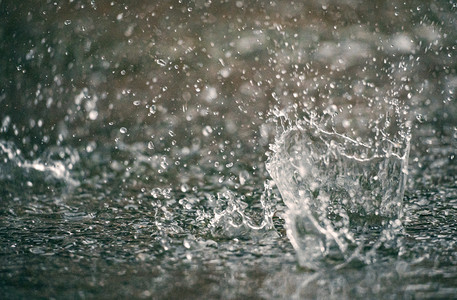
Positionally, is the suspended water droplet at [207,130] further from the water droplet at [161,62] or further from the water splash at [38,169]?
the water splash at [38,169]

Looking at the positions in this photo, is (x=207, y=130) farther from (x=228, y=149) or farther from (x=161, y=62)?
(x=161, y=62)

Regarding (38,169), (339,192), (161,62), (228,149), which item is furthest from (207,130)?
(339,192)

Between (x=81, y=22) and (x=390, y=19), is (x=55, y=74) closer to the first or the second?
(x=81, y=22)

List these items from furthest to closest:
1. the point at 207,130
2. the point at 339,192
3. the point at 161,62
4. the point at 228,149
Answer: the point at 161,62
the point at 207,130
the point at 228,149
the point at 339,192

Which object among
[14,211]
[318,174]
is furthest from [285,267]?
[14,211]

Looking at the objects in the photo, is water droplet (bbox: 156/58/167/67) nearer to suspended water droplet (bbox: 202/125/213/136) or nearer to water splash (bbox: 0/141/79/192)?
suspended water droplet (bbox: 202/125/213/136)

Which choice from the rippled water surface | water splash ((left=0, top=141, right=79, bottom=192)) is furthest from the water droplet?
water splash ((left=0, top=141, right=79, bottom=192))

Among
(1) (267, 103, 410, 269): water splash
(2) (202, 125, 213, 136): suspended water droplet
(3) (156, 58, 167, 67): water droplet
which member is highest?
(3) (156, 58, 167, 67): water droplet

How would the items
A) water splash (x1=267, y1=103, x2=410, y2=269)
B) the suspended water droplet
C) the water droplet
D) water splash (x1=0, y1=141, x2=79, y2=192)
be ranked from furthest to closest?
the water droplet, the suspended water droplet, water splash (x1=0, y1=141, x2=79, y2=192), water splash (x1=267, y1=103, x2=410, y2=269)
